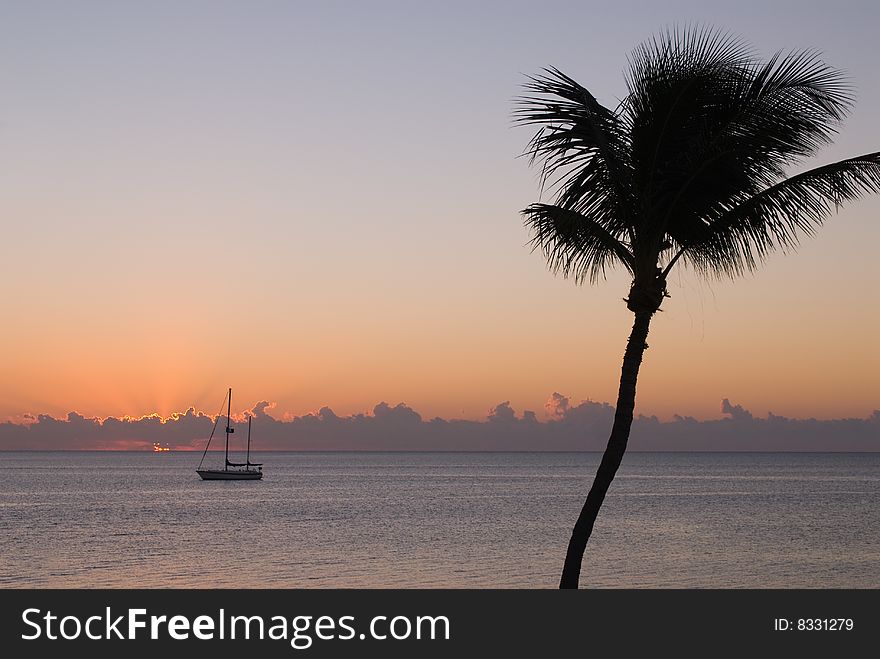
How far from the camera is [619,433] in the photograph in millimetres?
14773

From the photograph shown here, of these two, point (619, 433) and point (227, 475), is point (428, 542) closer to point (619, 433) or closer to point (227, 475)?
point (619, 433)

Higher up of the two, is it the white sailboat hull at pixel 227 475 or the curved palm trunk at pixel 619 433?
the curved palm trunk at pixel 619 433

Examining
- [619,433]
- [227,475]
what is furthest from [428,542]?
[227,475]

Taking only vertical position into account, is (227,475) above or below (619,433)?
below

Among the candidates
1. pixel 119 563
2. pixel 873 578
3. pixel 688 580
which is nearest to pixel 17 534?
pixel 119 563

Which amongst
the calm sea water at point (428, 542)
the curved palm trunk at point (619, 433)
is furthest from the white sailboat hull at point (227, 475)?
the curved palm trunk at point (619, 433)

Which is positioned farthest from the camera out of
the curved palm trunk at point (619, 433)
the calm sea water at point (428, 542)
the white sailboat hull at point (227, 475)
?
the white sailboat hull at point (227, 475)

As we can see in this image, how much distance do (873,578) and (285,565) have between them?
84.5 feet

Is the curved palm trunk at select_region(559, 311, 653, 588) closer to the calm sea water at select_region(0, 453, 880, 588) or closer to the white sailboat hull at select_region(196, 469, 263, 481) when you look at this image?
the calm sea water at select_region(0, 453, 880, 588)

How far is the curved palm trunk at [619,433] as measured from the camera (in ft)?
48.0

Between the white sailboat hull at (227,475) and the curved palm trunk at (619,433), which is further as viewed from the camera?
the white sailboat hull at (227,475)

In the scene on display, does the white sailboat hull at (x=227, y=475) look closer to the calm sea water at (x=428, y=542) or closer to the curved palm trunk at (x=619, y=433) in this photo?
the calm sea water at (x=428, y=542)
